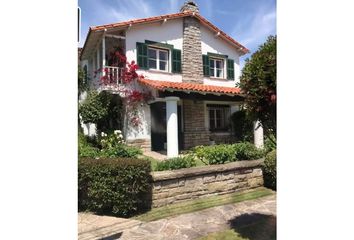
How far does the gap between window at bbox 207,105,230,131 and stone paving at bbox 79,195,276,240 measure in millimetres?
8841

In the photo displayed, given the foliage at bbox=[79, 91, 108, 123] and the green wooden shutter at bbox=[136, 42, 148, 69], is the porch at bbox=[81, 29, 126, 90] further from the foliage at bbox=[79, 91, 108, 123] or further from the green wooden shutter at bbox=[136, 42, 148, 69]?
the green wooden shutter at bbox=[136, 42, 148, 69]

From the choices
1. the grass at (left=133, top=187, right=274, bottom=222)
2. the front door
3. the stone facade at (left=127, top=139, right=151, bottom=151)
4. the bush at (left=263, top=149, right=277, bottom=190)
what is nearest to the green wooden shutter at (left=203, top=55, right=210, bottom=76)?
the front door

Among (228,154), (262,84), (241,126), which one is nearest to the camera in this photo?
(262,84)

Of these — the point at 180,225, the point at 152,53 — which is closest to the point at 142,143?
the point at 152,53

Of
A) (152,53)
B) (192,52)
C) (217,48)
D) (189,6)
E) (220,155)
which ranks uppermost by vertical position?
(189,6)

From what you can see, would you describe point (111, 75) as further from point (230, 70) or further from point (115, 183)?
point (115, 183)

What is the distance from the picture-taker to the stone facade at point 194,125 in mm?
13742

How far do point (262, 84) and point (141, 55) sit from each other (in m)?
9.72

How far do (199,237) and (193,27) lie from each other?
12.1 meters

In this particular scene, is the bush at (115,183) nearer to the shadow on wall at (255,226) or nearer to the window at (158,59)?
the shadow on wall at (255,226)

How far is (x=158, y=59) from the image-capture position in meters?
13.4

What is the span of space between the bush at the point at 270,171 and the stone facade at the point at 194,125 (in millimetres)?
5913
